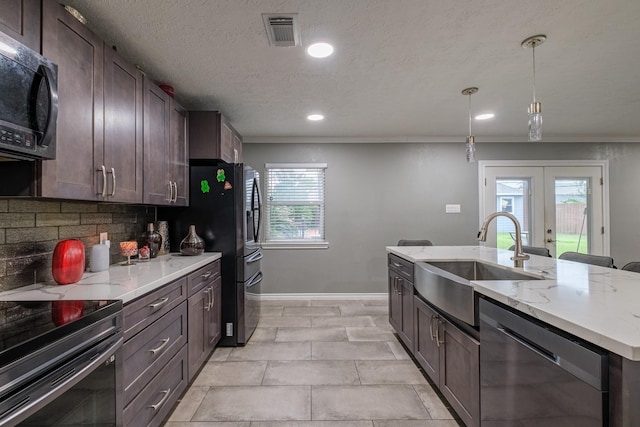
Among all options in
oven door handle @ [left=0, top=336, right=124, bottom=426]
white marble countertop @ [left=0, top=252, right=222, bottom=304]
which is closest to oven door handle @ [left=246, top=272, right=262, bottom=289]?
white marble countertop @ [left=0, top=252, right=222, bottom=304]

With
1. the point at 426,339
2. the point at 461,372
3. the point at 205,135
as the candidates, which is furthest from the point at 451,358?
the point at 205,135

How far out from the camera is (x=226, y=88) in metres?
2.72

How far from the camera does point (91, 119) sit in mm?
1575

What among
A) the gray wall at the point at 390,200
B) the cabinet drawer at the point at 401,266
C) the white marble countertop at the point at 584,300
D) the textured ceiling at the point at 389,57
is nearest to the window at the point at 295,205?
the gray wall at the point at 390,200

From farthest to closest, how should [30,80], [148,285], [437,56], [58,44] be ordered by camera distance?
[437,56] → [148,285] → [58,44] → [30,80]

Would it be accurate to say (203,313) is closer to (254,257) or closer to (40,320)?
(254,257)

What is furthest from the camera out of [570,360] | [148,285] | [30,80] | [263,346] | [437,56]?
[263,346]

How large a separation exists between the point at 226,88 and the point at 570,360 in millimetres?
2860

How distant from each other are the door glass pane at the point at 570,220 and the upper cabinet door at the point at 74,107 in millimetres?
5660

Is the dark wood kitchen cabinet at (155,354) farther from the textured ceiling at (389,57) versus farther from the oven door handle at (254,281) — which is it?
the textured ceiling at (389,57)

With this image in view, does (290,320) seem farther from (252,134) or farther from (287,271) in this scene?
(252,134)

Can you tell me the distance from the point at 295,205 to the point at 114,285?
3116 millimetres

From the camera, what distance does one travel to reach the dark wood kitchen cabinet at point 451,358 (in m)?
1.58

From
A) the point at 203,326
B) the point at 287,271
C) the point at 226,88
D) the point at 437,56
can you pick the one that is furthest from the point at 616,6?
the point at 287,271
